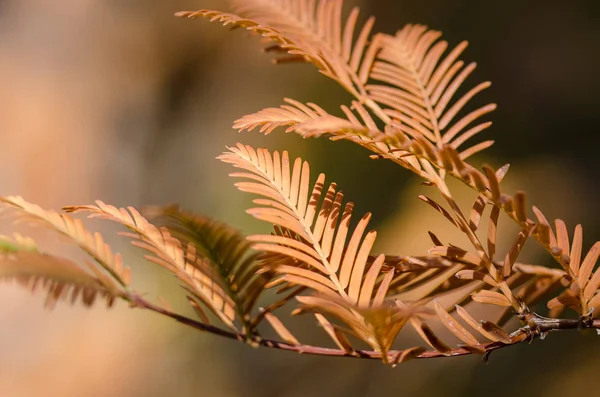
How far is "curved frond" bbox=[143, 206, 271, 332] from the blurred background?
0.71m

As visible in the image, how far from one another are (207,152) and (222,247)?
1144mm

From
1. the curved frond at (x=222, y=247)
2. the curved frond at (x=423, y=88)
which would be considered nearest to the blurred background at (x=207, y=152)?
the curved frond at (x=423, y=88)

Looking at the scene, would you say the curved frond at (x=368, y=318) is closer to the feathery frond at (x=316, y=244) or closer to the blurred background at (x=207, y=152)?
the feathery frond at (x=316, y=244)

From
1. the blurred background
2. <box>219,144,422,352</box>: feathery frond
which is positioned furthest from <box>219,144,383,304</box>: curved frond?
the blurred background

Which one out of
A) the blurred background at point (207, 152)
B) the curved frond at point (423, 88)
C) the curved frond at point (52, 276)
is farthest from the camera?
the blurred background at point (207, 152)

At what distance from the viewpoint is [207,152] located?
4.35 feet

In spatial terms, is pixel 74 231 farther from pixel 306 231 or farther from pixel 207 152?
pixel 207 152

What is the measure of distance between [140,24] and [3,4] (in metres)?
0.45

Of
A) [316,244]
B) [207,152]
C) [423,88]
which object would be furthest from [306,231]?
[207,152]

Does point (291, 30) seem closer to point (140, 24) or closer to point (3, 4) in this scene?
point (140, 24)

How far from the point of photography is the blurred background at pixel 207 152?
37.4 inches

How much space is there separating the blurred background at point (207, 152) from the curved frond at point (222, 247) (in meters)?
0.71

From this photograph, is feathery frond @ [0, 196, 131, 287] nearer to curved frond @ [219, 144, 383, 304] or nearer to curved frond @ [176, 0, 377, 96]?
curved frond @ [219, 144, 383, 304]

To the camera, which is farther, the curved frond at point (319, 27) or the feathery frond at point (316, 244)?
the curved frond at point (319, 27)
